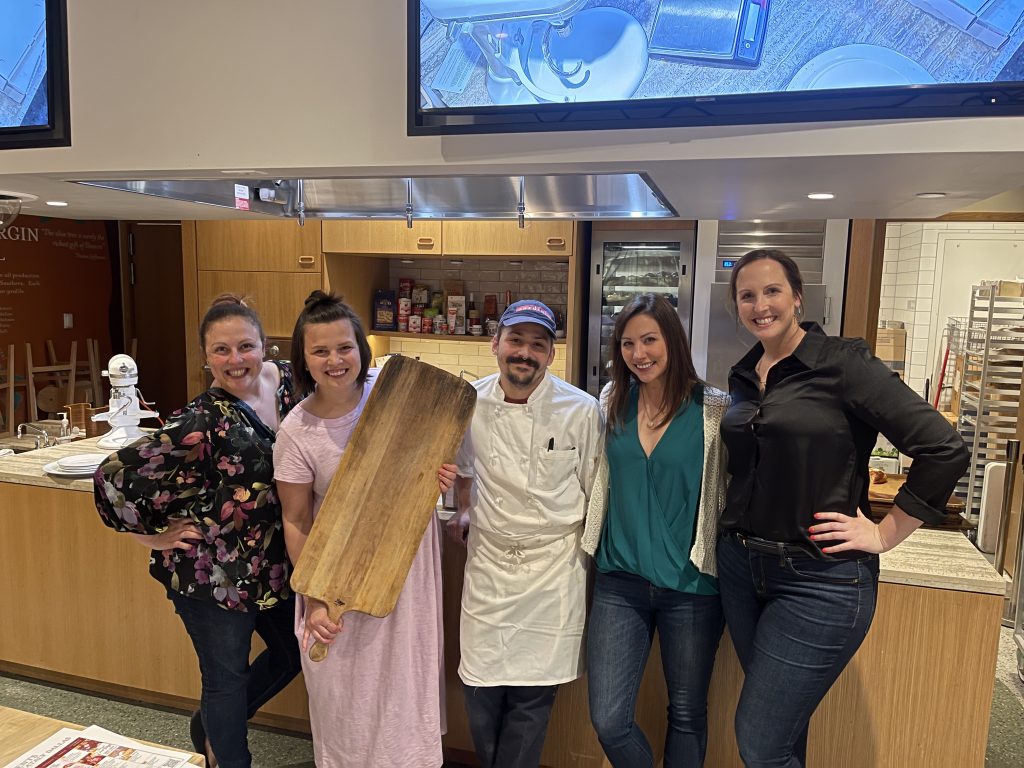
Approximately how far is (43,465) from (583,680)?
2036 millimetres

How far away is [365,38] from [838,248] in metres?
3.32

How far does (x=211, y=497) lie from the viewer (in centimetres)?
177

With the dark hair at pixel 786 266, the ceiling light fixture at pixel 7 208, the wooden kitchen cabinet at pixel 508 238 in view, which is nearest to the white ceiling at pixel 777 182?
the ceiling light fixture at pixel 7 208

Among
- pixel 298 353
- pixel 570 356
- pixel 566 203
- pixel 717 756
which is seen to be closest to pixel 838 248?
pixel 570 356

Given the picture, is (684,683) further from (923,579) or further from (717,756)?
(923,579)

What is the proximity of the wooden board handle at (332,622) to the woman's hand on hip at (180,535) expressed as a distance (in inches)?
15.2

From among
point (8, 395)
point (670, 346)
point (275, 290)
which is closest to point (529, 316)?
point (670, 346)

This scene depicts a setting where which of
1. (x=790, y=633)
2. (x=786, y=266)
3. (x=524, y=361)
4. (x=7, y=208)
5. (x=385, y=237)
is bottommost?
(x=790, y=633)

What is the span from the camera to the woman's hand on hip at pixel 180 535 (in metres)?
1.78

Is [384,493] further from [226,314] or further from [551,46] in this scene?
[551,46]

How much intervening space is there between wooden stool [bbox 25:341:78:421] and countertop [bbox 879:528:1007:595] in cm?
586

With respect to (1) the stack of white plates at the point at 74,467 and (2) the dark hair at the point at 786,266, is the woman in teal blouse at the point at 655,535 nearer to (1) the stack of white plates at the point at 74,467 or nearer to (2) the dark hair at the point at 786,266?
(2) the dark hair at the point at 786,266

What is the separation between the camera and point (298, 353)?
1.75 meters

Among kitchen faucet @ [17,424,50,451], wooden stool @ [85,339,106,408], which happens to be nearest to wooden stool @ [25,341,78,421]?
wooden stool @ [85,339,106,408]
